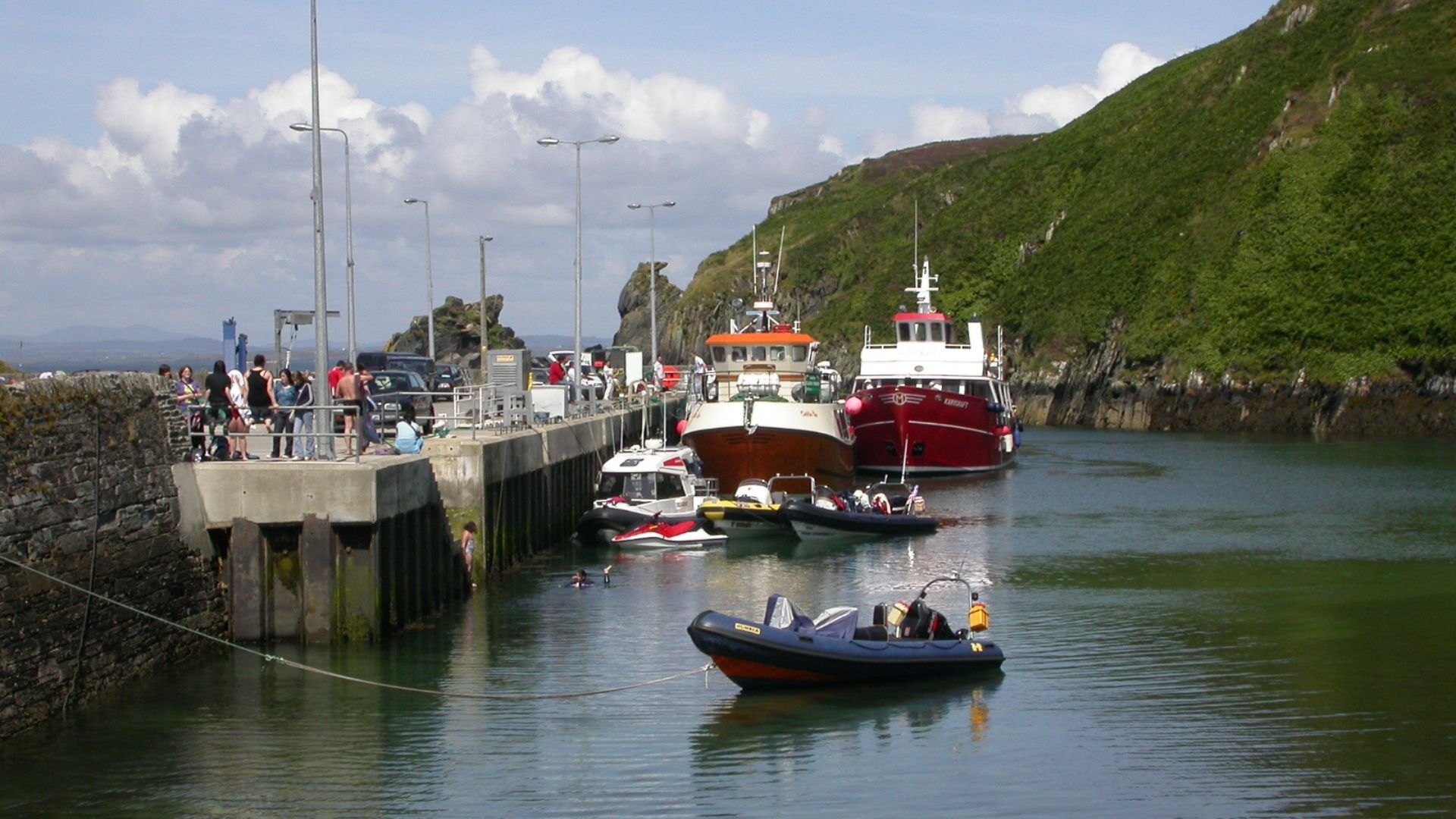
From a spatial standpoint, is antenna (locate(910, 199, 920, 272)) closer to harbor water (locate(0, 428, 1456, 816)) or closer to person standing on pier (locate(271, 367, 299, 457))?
harbor water (locate(0, 428, 1456, 816))

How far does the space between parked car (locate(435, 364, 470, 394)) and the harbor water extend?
23729 millimetres

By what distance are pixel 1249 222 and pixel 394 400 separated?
70.6m

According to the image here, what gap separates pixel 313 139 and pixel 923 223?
12958 cm

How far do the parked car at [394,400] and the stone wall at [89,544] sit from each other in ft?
28.1

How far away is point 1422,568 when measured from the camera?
36000mm

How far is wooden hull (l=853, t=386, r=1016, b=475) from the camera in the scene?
61.7 metres

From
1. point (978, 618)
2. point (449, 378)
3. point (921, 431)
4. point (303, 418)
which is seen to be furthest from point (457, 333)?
point (978, 618)

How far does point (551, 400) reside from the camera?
146 ft

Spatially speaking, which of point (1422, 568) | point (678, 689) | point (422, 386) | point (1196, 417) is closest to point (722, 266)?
point (1196, 417)

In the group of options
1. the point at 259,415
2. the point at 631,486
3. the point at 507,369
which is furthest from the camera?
the point at 631,486

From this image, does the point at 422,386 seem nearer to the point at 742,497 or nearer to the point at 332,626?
the point at 742,497

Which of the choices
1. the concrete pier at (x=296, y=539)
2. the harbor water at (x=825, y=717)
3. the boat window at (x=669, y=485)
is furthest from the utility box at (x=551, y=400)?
the concrete pier at (x=296, y=539)

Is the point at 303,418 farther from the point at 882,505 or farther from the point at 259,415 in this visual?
the point at 882,505

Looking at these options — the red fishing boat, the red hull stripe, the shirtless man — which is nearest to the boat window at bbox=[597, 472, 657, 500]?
the shirtless man
